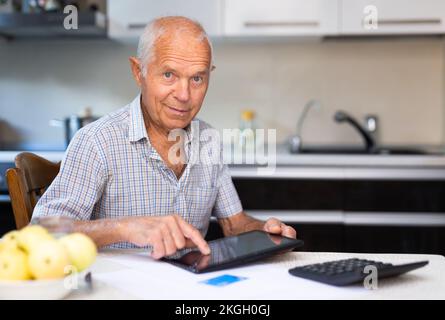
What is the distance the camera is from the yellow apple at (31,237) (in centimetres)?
85

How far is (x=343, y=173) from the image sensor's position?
2564 millimetres

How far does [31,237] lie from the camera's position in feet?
2.80

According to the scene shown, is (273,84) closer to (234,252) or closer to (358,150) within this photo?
(358,150)

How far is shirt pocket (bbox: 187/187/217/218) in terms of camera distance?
1.62 m

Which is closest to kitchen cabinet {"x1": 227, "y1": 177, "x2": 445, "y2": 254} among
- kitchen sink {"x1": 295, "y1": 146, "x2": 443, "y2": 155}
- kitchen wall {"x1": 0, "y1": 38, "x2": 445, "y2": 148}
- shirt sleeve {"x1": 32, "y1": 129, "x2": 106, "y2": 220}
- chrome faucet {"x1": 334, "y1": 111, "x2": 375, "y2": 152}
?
kitchen sink {"x1": 295, "y1": 146, "x2": 443, "y2": 155}

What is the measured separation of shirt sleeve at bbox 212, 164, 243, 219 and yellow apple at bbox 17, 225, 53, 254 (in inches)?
33.4

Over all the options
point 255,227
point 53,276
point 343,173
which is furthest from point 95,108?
point 53,276

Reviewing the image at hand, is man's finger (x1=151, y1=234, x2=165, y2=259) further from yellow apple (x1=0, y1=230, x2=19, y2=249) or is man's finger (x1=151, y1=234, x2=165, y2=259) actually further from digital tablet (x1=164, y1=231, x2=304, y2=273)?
yellow apple (x1=0, y1=230, x2=19, y2=249)

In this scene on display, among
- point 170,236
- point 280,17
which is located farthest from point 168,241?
point 280,17

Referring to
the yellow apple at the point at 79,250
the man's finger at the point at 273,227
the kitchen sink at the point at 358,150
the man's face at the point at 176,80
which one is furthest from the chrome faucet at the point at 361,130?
the yellow apple at the point at 79,250

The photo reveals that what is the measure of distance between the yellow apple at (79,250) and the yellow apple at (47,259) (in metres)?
0.02

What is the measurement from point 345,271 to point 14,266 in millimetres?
528

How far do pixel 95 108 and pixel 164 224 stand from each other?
2.16 m
